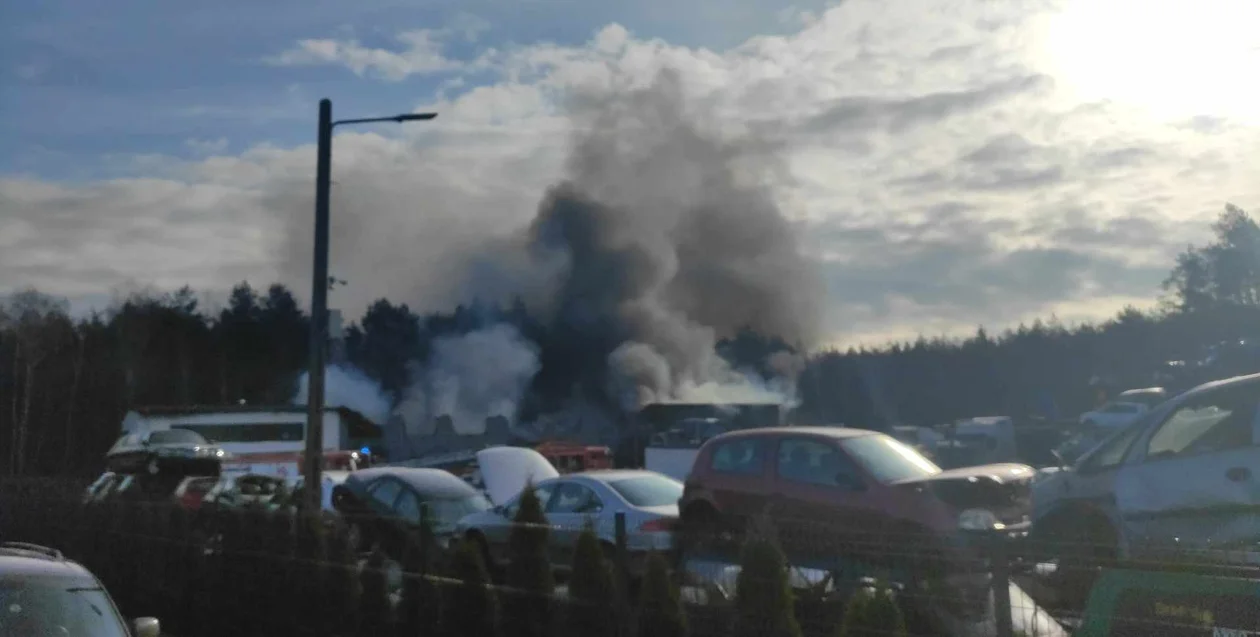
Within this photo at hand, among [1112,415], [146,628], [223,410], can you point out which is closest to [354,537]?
[146,628]

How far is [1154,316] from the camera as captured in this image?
5734 cm

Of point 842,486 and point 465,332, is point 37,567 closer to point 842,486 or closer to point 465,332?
point 842,486

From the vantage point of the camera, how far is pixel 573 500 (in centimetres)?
1448

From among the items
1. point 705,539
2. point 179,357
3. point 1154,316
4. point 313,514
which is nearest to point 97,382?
point 179,357

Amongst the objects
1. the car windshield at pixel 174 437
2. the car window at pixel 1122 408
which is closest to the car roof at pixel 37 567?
the car windshield at pixel 174 437

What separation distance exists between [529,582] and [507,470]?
37.7 ft

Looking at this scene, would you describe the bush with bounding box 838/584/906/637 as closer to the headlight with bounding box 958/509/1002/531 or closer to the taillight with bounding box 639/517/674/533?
the headlight with bounding box 958/509/1002/531

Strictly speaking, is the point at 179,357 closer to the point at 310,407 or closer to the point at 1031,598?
the point at 310,407

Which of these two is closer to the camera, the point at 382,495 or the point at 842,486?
the point at 842,486

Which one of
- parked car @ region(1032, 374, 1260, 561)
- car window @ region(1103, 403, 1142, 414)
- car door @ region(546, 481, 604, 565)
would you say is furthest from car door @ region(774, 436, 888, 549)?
car window @ region(1103, 403, 1142, 414)

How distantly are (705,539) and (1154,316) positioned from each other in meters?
54.7

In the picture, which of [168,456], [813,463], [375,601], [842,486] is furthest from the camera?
[168,456]

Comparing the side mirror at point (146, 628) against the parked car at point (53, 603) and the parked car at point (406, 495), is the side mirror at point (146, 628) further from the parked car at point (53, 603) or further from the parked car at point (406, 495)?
the parked car at point (406, 495)

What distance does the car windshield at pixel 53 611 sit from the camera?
20.2 ft
